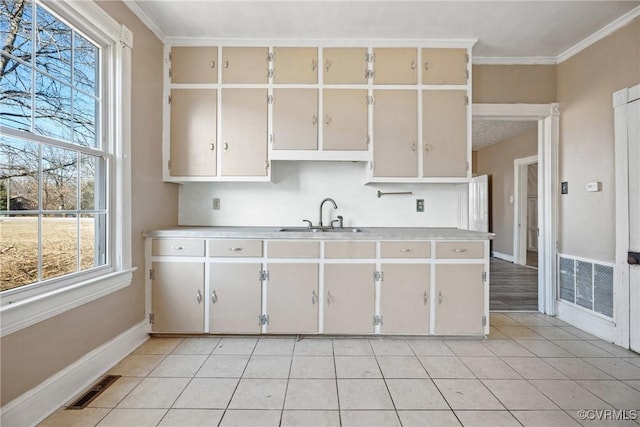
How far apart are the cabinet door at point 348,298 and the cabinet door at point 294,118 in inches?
45.2

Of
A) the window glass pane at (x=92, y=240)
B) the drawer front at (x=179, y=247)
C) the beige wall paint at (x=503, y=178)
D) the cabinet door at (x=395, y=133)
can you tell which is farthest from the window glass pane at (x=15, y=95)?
the beige wall paint at (x=503, y=178)

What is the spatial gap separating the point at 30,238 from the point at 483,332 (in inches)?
124

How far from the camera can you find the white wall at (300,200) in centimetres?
310

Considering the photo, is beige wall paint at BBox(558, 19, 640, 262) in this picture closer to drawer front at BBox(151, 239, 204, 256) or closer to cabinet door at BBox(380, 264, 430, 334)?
cabinet door at BBox(380, 264, 430, 334)

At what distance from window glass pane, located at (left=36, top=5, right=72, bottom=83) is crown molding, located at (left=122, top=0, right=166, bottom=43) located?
1.95 feet

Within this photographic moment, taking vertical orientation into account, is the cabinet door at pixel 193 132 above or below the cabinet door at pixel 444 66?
below

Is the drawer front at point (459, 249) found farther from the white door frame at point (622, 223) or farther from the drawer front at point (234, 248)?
the drawer front at point (234, 248)

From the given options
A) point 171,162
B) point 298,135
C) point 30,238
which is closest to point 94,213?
point 30,238

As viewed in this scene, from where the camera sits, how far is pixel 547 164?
10.2 ft

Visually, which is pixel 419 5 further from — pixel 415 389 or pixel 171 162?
pixel 415 389

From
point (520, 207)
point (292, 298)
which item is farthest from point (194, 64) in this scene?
point (520, 207)

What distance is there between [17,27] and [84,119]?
0.56m

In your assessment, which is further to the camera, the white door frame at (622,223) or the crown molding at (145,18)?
the white door frame at (622,223)

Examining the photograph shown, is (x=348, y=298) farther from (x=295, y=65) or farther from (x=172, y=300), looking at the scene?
(x=295, y=65)
